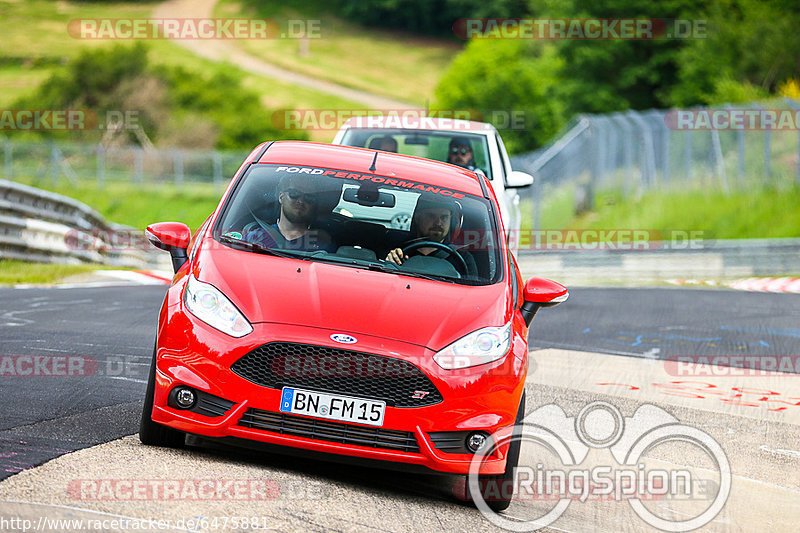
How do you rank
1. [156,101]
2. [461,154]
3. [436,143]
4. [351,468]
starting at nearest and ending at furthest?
[351,468] → [461,154] → [436,143] → [156,101]

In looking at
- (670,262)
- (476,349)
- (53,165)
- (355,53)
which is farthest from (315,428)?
(355,53)

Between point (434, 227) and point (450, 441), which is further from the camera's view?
point (434, 227)

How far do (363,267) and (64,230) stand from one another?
39.1ft

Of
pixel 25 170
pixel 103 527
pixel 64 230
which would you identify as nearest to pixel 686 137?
pixel 64 230

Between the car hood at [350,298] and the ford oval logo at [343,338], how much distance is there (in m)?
0.04

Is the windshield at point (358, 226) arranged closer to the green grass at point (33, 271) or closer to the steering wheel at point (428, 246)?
the steering wheel at point (428, 246)

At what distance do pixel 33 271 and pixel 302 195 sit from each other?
9861mm

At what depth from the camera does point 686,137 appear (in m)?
26.8

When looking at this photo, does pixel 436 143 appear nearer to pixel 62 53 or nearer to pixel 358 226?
pixel 358 226

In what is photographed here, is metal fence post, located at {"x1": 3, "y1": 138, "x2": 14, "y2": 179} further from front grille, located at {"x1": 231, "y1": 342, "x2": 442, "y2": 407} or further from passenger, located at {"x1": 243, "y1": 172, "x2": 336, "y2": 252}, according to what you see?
front grille, located at {"x1": 231, "y1": 342, "x2": 442, "y2": 407}

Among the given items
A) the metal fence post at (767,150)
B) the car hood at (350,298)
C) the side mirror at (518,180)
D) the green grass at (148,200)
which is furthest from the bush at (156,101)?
the car hood at (350,298)

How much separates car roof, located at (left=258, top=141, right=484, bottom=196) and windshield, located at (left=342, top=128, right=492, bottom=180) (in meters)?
4.32

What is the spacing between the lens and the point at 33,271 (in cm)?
1548

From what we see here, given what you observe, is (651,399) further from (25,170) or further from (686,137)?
(25,170)
